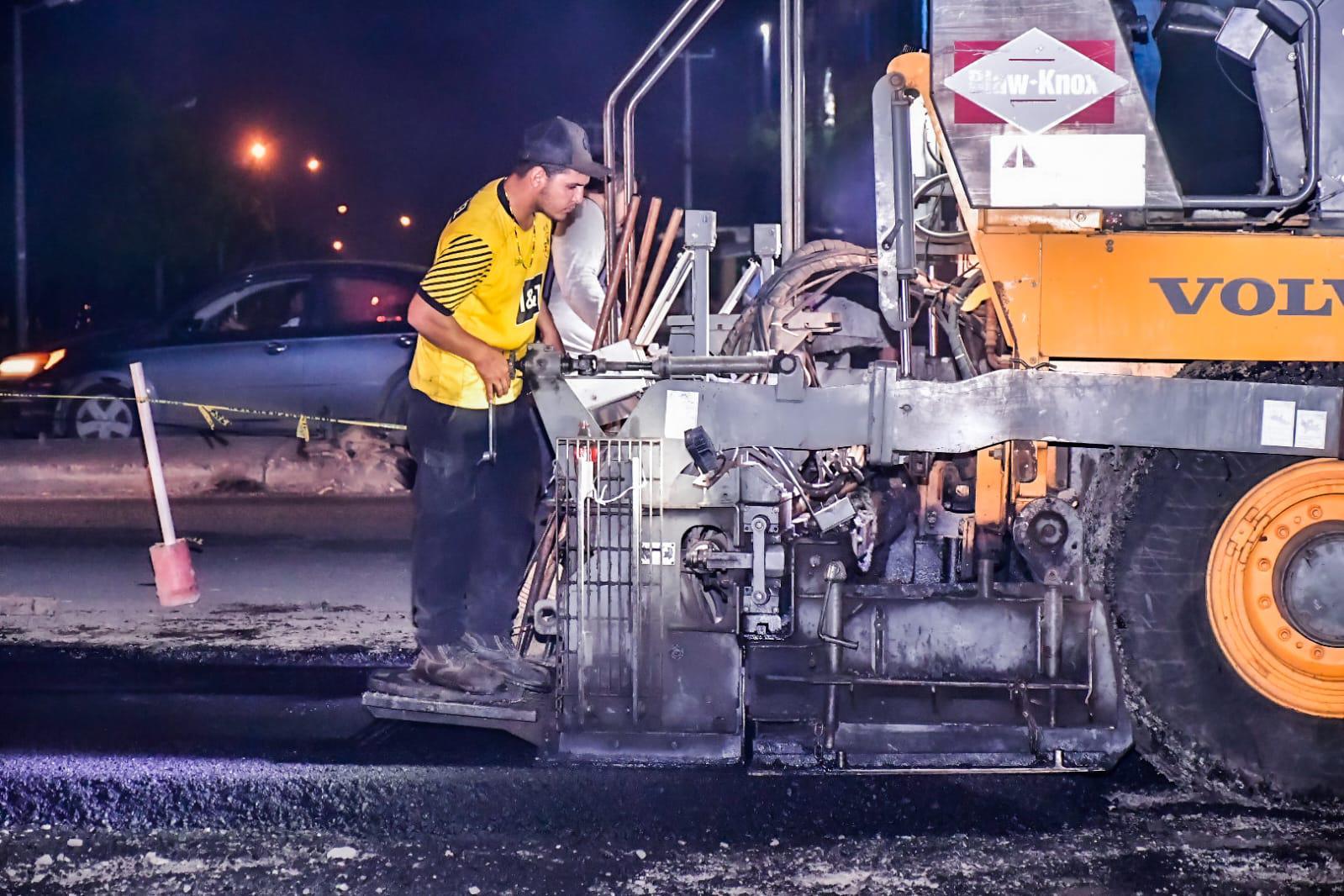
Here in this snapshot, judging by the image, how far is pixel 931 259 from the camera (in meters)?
5.41

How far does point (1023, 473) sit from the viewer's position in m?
4.85

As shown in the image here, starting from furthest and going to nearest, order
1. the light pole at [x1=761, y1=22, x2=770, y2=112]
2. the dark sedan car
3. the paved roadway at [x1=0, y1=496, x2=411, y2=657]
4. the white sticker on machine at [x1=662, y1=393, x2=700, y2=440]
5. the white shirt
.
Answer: the light pole at [x1=761, y1=22, x2=770, y2=112], the dark sedan car, the white shirt, the paved roadway at [x1=0, y1=496, x2=411, y2=657], the white sticker on machine at [x1=662, y1=393, x2=700, y2=440]

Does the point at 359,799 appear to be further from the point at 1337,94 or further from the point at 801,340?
the point at 1337,94

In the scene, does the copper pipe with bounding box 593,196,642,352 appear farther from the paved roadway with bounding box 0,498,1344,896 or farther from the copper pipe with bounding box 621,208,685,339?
the paved roadway with bounding box 0,498,1344,896

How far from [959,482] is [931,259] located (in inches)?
31.6

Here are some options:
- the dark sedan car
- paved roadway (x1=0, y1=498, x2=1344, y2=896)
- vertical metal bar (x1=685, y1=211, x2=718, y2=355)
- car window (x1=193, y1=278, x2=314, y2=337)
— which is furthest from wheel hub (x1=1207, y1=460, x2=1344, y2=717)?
car window (x1=193, y1=278, x2=314, y2=337)

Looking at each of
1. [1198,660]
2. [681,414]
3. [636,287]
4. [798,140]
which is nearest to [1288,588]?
[1198,660]

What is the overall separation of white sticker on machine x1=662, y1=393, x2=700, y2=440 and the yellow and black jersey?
843mm

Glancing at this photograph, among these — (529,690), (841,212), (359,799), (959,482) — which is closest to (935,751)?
(959,482)

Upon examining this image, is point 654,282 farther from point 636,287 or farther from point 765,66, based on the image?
point 765,66

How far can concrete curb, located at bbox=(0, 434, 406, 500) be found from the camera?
11.2m

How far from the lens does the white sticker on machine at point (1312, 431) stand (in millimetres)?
4512

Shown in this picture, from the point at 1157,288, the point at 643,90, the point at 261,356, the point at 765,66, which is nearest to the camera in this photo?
the point at 1157,288

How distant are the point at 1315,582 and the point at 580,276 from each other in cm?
459
